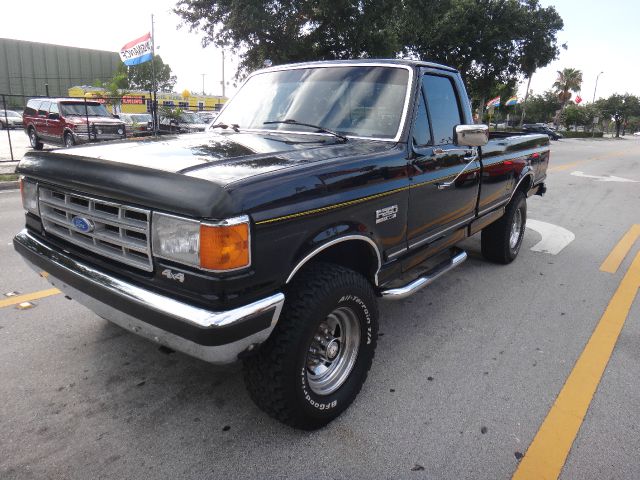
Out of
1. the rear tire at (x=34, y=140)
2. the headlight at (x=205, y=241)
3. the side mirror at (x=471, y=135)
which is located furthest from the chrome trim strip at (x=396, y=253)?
the rear tire at (x=34, y=140)

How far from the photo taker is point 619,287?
487cm

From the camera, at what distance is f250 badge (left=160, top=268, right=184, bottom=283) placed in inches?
81.0

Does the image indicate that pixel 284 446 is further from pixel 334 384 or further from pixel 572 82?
pixel 572 82

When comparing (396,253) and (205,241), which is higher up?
(205,241)

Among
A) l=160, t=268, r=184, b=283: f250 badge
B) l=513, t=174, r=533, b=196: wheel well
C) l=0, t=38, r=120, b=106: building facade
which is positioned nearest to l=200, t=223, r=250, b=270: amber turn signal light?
l=160, t=268, r=184, b=283: f250 badge

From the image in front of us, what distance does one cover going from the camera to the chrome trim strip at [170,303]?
196 cm

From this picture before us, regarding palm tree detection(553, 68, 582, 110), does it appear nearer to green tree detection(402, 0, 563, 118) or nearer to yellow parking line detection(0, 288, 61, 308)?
green tree detection(402, 0, 563, 118)

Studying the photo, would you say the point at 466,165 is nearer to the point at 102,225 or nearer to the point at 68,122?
the point at 102,225

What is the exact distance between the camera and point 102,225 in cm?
235

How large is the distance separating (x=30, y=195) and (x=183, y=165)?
48.1 inches

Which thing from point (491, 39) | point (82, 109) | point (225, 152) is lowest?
point (225, 152)

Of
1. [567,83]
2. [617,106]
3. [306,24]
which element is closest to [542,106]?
[567,83]

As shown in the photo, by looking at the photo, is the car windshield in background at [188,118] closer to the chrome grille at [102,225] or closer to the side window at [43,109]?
the side window at [43,109]

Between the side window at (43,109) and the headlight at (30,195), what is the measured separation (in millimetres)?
15559
